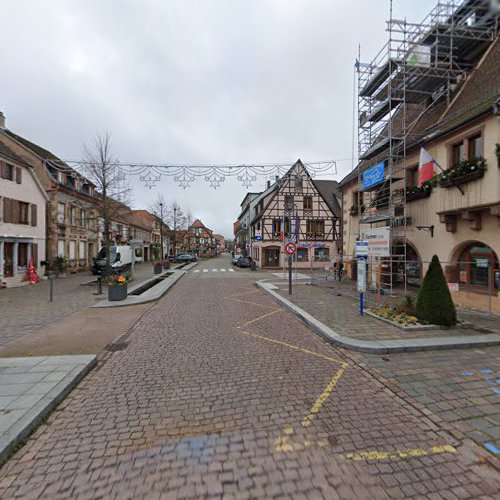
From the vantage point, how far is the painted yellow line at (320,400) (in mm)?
3324

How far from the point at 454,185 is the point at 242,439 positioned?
33.4 feet

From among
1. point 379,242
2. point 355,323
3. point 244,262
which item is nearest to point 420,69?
point 379,242

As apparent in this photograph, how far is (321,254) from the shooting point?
31.7 metres

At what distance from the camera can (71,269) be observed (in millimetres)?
22766

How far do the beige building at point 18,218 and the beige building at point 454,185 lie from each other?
19937mm

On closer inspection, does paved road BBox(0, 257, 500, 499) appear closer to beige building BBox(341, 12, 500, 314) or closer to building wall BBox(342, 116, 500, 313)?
building wall BBox(342, 116, 500, 313)

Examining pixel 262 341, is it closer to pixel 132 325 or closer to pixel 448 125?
pixel 132 325

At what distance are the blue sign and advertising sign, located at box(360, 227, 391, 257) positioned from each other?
2.96m

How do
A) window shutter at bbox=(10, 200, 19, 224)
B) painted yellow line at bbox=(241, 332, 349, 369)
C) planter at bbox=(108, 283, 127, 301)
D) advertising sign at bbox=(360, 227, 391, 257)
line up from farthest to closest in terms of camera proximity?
window shutter at bbox=(10, 200, 19, 224), planter at bbox=(108, 283, 127, 301), advertising sign at bbox=(360, 227, 391, 257), painted yellow line at bbox=(241, 332, 349, 369)

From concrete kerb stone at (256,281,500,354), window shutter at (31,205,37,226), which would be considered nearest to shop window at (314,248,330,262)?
concrete kerb stone at (256,281,500,354)

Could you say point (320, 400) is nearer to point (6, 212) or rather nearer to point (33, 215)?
point (6, 212)

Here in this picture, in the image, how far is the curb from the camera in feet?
9.27

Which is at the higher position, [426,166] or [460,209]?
[426,166]

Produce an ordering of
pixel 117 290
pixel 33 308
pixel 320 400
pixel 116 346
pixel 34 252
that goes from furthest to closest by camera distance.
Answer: pixel 34 252 < pixel 117 290 < pixel 33 308 < pixel 116 346 < pixel 320 400
